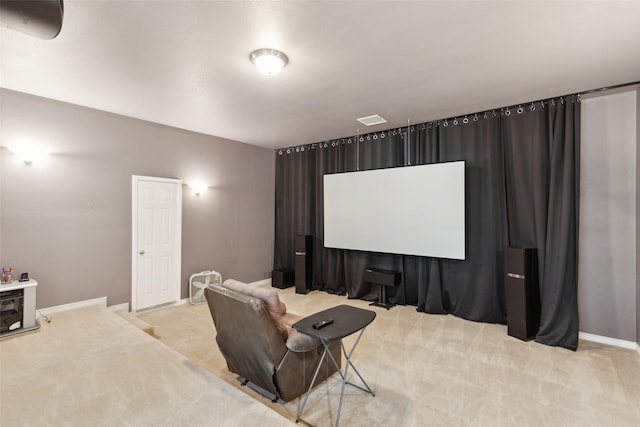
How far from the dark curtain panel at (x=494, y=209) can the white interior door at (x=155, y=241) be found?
2.72 meters

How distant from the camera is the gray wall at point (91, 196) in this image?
133 inches

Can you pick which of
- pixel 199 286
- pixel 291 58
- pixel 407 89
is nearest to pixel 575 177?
pixel 407 89

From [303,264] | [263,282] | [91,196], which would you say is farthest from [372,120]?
[91,196]

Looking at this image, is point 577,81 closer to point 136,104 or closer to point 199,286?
point 136,104

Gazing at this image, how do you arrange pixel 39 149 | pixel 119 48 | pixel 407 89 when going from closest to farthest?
pixel 119 48 < pixel 407 89 < pixel 39 149

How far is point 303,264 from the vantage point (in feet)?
18.1

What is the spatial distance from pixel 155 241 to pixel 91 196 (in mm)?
1014

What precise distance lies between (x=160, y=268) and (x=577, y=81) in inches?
227

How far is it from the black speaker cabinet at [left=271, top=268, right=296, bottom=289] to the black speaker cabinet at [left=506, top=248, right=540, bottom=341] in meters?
3.66

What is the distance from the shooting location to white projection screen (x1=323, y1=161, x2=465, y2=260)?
13.4 feet

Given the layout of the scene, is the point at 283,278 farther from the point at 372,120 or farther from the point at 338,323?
the point at 338,323

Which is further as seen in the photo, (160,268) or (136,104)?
(160,268)

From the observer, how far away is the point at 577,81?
3.08 m

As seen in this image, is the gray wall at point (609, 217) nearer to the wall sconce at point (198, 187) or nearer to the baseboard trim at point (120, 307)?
the wall sconce at point (198, 187)
